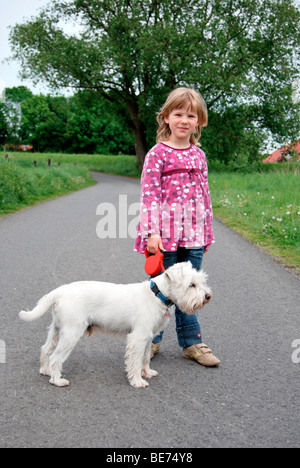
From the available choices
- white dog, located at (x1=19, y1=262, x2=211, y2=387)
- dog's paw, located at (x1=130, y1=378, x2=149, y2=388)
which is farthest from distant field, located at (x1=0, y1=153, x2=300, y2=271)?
dog's paw, located at (x1=130, y1=378, x2=149, y2=388)

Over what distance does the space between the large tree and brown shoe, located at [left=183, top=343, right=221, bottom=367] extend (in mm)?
24509

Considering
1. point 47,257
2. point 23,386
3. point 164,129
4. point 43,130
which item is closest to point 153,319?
point 23,386

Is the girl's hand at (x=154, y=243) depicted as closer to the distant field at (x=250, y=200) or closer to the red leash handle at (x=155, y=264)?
the red leash handle at (x=155, y=264)

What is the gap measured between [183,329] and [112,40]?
92.4ft

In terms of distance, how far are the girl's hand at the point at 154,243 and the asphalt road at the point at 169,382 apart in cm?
103

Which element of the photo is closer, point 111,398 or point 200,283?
point 111,398

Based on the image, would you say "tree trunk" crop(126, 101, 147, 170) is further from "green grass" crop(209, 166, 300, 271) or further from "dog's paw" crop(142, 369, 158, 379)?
"dog's paw" crop(142, 369, 158, 379)

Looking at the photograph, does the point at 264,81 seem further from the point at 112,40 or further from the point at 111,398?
the point at 111,398

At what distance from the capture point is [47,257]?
7.52 m

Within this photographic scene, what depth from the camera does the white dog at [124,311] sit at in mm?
3395

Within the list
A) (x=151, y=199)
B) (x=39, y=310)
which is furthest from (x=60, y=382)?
(x=151, y=199)

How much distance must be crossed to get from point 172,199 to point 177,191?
0.26 ft

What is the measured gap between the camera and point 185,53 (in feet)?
88.4

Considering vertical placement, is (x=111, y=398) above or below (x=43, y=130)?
below
